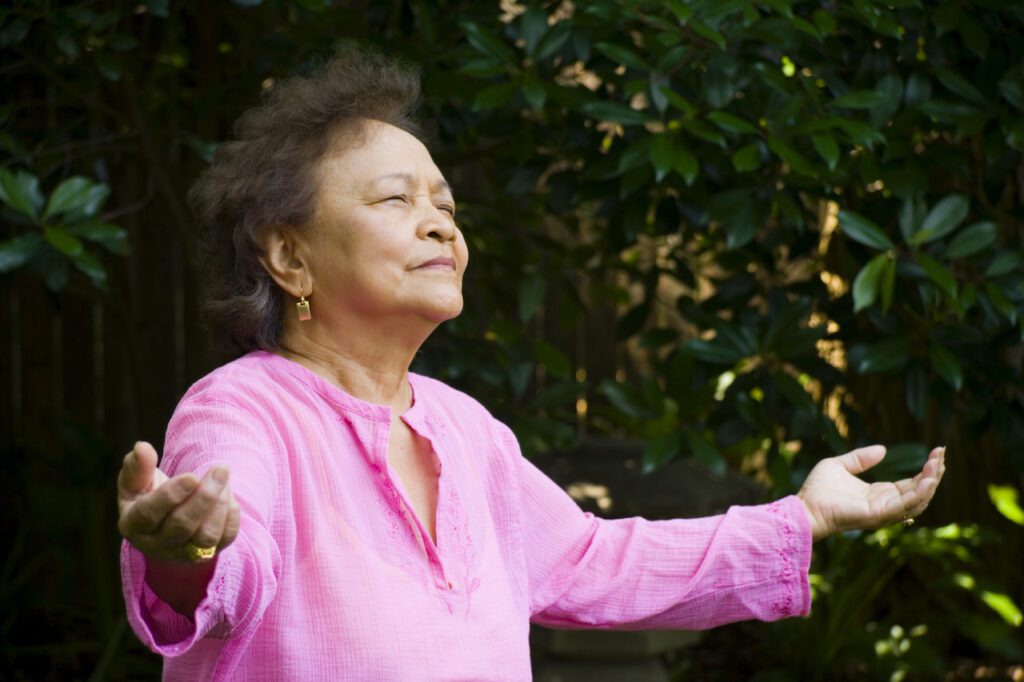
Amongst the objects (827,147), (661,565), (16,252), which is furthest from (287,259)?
(827,147)

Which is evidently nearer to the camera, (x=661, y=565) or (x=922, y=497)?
(x=922, y=497)

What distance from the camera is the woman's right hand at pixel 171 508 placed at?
3.40 ft

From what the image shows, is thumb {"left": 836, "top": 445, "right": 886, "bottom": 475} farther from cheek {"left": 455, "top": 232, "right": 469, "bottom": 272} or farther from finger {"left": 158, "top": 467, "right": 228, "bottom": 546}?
finger {"left": 158, "top": 467, "right": 228, "bottom": 546}

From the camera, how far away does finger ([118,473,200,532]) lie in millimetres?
1033

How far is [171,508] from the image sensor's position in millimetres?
1043

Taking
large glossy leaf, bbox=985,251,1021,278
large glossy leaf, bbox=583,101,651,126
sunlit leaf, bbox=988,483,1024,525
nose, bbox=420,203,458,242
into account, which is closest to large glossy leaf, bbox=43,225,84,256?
nose, bbox=420,203,458,242

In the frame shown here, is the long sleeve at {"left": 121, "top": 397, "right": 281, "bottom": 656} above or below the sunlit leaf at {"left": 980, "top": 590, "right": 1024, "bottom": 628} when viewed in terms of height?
above

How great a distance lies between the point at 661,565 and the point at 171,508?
866mm

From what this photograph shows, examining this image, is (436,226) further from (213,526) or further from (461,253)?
(213,526)

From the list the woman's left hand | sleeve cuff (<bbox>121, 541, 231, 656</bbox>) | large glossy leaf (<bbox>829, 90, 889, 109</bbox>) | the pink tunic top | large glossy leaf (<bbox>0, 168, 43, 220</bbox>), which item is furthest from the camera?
large glossy leaf (<bbox>829, 90, 889, 109</bbox>)

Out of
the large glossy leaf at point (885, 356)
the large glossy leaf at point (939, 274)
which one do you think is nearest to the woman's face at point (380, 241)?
the large glossy leaf at point (939, 274)

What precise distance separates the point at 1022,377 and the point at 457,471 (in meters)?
1.37

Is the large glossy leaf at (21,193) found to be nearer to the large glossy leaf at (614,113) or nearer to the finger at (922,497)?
the large glossy leaf at (614,113)

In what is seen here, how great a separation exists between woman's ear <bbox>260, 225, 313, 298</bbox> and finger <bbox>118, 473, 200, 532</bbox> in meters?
0.58
